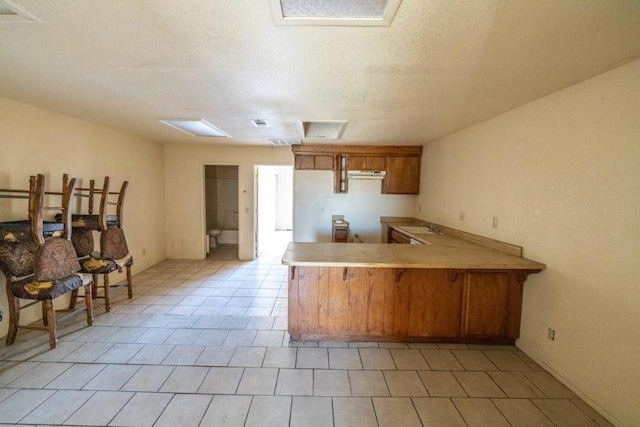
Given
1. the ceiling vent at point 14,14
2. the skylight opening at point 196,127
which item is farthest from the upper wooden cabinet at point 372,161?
the ceiling vent at point 14,14

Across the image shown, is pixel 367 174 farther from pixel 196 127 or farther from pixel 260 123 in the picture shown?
pixel 196 127

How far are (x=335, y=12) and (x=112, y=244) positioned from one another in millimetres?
3461

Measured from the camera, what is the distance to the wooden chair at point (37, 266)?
222 cm

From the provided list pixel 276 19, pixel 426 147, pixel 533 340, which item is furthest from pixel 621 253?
pixel 426 147

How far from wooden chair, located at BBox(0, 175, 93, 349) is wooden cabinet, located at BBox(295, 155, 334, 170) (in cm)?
340

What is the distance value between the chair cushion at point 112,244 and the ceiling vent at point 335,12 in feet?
10.4

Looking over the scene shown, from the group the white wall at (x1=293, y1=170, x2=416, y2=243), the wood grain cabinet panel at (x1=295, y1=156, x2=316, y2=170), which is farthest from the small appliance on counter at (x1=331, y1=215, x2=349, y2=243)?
the wood grain cabinet panel at (x1=295, y1=156, x2=316, y2=170)

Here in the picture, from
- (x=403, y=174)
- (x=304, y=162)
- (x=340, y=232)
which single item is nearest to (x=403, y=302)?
(x=340, y=232)

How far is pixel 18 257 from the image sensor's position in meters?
2.31

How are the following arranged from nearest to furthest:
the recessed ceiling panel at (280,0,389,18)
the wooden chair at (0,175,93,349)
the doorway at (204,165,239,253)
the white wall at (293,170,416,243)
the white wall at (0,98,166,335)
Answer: the recessed ceiling panel at (280,0,389,18)
the wooden chair at (0,175,93,349)
the white wall at (0,98,166,335)
the white wall at (293,170,416,243)
the doorway at (204,165,239,253)

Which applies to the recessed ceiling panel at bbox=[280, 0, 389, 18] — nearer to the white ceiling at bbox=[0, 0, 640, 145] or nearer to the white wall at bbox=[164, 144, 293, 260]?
the white ceiling at bbox=[0, 0, 640, 145]

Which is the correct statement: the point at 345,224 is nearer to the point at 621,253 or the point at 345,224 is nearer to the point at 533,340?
the point at 533,340

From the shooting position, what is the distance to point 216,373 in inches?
84.3

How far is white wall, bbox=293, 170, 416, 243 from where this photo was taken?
5.15 meters
